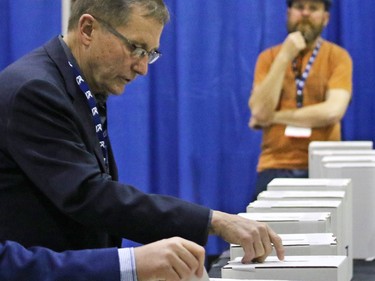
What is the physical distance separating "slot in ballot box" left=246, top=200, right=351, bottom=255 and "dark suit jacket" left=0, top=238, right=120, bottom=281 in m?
0.87

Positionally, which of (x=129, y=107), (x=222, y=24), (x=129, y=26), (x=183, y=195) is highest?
(x=129, y=26)

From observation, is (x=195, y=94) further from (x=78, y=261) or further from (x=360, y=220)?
(x=78, y=261)

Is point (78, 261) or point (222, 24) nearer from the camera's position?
point (78, 261)

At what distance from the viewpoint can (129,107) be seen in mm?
4434

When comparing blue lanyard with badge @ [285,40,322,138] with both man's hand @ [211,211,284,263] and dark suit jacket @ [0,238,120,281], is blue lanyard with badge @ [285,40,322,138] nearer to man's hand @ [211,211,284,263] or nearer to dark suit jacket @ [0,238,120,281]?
man's hand @ [211,211,284,263]

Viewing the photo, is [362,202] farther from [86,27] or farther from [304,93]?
[304,93]

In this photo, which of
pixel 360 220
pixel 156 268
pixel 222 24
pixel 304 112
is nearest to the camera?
pixel 156 268

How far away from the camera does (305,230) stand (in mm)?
2016

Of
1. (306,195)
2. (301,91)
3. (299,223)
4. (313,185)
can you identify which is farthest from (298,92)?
(299,223)

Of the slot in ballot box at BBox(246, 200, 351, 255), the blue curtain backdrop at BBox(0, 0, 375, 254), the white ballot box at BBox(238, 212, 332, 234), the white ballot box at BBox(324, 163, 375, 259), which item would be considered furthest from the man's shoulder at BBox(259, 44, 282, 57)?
the white ballot box at BBox(238, 212, 332, 234)

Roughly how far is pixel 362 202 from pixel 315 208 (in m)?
0.58

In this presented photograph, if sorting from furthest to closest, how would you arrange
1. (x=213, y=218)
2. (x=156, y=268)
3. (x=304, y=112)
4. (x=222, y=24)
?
(x=222, y=24)
(x=304, y=112)
(x=213, y=218)
(x=156, y=268)

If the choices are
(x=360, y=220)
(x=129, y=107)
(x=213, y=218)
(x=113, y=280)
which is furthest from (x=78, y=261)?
(x=129, y=107)

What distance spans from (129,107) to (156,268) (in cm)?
315
